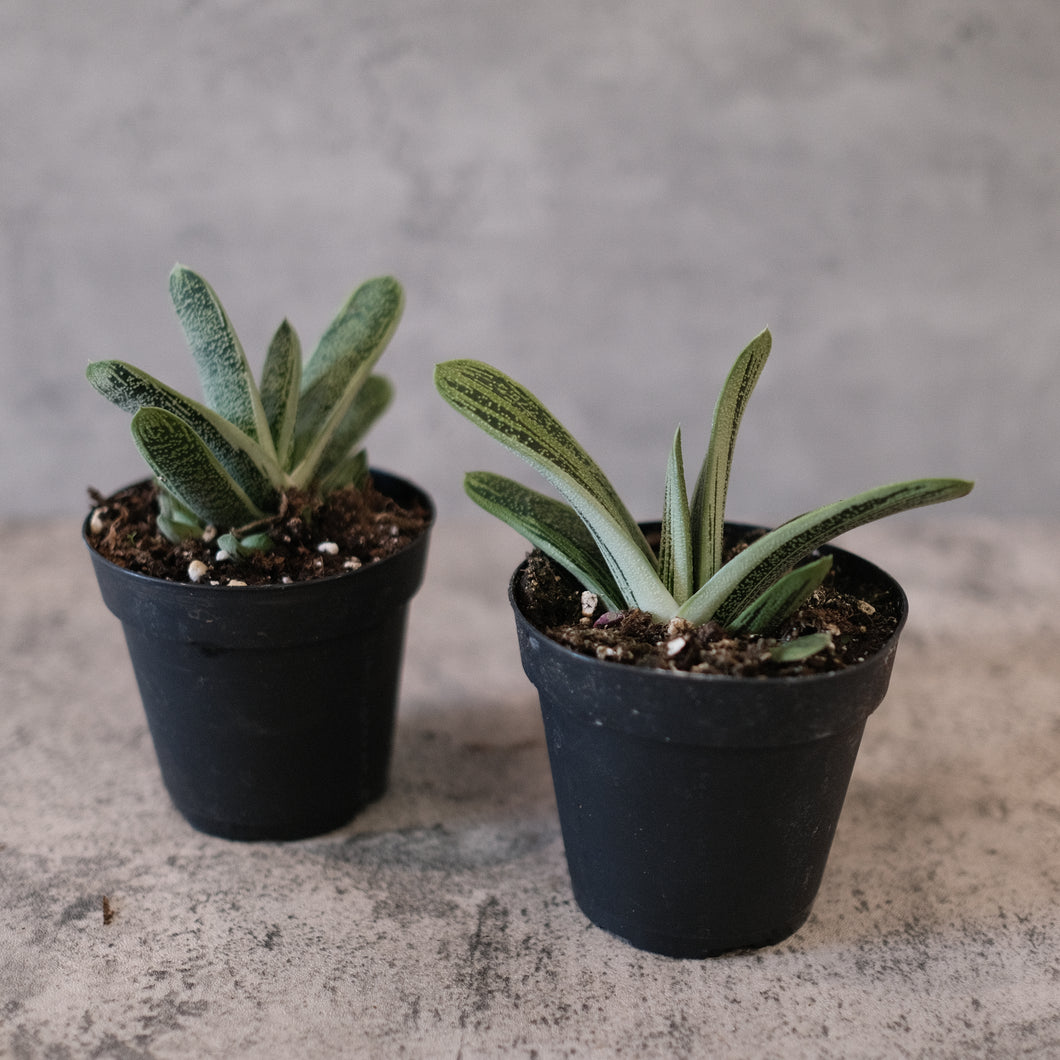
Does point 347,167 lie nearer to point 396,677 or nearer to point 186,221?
point 186,221

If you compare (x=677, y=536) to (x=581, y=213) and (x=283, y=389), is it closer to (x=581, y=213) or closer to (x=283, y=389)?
(x=283, y=389)

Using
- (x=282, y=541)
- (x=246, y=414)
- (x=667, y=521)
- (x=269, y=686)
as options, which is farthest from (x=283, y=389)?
(x=667, y=521)

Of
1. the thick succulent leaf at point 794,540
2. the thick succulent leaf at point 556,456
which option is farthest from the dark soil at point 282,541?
the thick succulent leaf at point 794,540

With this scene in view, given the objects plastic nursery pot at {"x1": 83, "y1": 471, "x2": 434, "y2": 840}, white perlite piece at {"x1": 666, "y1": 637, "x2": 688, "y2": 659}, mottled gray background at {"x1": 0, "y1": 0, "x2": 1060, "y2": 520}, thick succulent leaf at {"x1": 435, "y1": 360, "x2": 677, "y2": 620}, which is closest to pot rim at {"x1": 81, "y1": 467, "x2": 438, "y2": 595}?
plastic nursery pot at {"x1": 83, "y1": 471, "x2": 434, "y2": 840}

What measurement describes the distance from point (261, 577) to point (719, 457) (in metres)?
0.50

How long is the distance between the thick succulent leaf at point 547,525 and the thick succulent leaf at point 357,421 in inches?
11.2

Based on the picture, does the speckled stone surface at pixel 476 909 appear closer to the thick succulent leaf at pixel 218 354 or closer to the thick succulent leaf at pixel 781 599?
the thick succulent leaf at pixel 781 599

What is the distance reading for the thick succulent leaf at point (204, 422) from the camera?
1094mm

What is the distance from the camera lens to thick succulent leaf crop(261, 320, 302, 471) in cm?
126

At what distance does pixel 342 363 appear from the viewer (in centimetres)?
129

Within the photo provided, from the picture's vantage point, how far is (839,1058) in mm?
966

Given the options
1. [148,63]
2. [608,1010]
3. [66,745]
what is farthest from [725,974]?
[148,63]

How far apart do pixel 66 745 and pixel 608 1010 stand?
0.83m

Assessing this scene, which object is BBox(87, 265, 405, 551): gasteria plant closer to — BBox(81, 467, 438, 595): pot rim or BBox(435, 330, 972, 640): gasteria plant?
BBox(81, 467, 438, 595): pot rim
